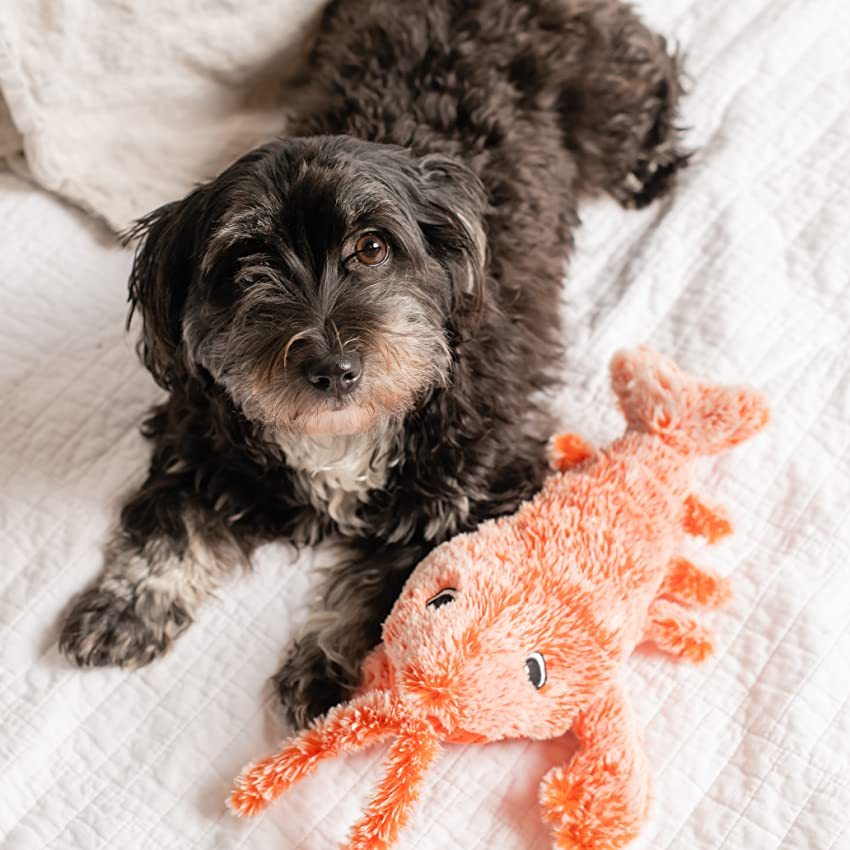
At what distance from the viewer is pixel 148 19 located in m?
3.23

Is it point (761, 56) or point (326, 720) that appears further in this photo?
point (761, 56)

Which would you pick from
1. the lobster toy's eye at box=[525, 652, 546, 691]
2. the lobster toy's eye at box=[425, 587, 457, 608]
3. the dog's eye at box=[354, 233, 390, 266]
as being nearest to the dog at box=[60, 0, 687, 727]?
the dog's eye at box=[354, 233, 390, 266]

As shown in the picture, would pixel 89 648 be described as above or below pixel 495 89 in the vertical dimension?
below

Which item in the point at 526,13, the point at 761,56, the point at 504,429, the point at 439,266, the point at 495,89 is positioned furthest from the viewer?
the point at 761,56

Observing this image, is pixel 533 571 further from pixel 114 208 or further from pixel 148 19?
pixel 148 19

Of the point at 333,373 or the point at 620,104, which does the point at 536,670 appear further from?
the point at 620,104

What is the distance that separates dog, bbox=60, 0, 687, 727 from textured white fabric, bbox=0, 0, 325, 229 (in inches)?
14.4

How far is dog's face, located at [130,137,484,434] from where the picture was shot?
2.09 meters

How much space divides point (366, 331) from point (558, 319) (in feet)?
3.15

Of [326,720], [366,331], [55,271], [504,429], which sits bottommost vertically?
[55,271]

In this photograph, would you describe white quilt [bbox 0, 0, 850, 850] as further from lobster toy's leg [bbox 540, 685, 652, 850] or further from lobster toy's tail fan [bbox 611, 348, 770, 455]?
lobster toy's tail fan [bbox 611, 348, 770, 455]

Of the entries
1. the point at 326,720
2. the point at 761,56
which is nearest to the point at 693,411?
the point at 326,720

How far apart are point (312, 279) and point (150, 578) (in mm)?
871

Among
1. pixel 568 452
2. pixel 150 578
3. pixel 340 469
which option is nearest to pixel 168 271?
pixel 340 469
